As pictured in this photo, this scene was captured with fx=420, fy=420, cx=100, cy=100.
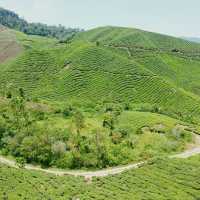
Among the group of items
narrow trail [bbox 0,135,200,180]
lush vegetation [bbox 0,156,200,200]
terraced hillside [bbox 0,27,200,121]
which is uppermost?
terraced hillside [bbox 0,27,200,121]

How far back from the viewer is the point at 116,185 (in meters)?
68.5

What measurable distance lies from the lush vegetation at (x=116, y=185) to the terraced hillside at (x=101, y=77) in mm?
50697

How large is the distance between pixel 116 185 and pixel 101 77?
80.6m

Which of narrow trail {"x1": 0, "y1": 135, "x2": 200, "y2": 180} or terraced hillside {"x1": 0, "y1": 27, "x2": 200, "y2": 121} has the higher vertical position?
terraced hillside {"x1": 0, "y1": 27, "x2": 200, "y2": 121}

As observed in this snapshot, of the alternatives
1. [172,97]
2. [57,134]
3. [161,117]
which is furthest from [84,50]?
[57,134]

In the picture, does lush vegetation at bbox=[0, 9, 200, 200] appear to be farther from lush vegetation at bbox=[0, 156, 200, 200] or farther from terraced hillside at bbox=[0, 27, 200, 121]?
terraced hillside at bbox=[0, 27, 200, 121]

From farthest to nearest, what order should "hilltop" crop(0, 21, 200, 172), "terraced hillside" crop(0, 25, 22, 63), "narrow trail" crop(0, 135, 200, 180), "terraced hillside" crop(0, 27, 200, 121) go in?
"terraced hillside" crop(0, 25, 22, 63) < "terraced hillside" crop(0, 27, 200, 121) < "hilltop" crop(0, 21, 200, 172) < "narrow trail" crop(0, 135, 200, 180)

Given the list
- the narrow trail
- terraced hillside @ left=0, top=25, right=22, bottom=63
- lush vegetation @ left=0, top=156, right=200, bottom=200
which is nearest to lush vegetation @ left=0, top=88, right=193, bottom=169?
the narrow trail

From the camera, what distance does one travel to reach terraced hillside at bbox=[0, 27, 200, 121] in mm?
134750

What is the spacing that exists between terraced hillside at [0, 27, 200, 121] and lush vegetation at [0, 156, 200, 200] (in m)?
50.7

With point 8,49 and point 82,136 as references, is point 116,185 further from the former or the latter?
point 8,49

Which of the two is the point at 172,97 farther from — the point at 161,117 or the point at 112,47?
the point at 112,47

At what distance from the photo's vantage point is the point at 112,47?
7032 inches

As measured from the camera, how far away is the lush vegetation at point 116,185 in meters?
63.8
